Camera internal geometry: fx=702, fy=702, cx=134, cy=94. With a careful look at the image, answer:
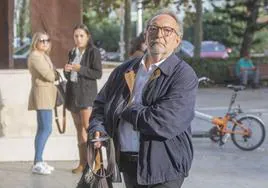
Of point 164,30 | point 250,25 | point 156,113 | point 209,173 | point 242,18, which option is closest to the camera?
point 156,113

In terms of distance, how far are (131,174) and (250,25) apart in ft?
81.2

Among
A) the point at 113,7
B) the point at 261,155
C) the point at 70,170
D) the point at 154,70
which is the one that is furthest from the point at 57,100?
the point at 113,7

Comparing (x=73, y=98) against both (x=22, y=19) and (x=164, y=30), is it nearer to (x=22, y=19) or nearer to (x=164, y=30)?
(x=164, y=30)

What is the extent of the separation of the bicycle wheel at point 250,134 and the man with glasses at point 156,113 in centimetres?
719

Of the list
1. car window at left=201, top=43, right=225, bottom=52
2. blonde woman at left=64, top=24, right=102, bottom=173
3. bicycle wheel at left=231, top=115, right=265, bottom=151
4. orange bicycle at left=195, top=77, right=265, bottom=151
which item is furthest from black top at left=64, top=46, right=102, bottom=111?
car window at left=201, top=43, right=225, bottom=52

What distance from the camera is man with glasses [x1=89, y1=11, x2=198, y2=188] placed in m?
3.75

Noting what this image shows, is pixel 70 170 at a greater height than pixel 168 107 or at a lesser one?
lesser

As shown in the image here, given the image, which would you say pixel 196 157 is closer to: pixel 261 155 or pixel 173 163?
pixel 261 155

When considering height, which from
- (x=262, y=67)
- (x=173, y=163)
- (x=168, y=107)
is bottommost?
(x=262, y=67)

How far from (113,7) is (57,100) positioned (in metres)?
23.1

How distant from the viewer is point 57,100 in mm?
8422

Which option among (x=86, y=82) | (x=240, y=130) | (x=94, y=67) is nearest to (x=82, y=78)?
(x=86, y=82)

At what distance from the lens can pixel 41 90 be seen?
27.2 ft

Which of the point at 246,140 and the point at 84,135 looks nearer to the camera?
the point at 84,135
